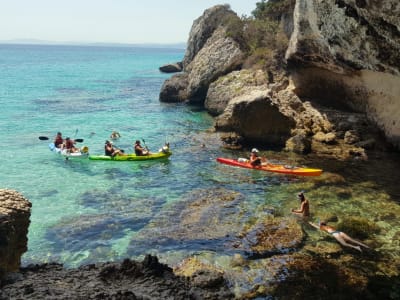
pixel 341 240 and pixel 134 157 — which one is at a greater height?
pixel 341 240

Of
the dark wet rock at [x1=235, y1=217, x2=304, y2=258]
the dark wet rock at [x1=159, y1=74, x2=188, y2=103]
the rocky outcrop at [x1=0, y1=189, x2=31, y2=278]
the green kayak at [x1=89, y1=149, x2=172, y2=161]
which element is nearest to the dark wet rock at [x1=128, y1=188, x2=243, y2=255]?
the dark wet rock at [x1=235, y1=217, x2=304, y2=258]

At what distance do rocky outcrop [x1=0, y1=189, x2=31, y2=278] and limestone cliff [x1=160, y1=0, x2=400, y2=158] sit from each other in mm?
12201

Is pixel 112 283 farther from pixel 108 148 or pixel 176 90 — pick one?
pixel 176 90

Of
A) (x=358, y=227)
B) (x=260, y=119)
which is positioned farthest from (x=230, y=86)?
(x=358, y=227)

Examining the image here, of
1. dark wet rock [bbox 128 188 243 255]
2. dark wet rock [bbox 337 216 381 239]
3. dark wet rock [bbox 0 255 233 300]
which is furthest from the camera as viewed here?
dark wet rock [bbox 337 216 381 239]

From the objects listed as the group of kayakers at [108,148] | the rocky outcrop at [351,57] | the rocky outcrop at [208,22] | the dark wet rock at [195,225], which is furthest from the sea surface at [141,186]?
the rocky outcrop at [208,22]

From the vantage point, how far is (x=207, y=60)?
139ft

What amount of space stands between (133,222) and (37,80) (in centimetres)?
5907

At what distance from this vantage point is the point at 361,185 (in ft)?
67.4

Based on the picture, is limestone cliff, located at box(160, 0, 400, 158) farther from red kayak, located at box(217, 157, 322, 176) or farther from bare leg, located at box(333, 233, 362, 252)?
bare leg, located at box(333, 233, 362, 252)

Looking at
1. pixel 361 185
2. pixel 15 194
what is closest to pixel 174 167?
pixel 361 185

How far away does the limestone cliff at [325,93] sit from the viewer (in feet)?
52.8

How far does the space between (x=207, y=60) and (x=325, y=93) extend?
Answer: 48.9ft

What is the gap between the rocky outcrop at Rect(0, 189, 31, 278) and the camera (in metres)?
10.1
